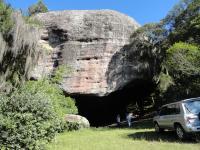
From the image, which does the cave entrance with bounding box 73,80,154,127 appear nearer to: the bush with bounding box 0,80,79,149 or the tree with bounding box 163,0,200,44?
the tree with bounding box 163,0,200,44

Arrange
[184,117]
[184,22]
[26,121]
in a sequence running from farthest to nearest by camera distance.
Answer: [184,22], [184,117], [26,121]

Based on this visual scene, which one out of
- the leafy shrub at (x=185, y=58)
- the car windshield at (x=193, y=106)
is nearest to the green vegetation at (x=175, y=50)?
the leafy shrub at (x=185, y=58)

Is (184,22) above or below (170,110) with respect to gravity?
above

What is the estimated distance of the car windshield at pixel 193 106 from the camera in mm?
15811

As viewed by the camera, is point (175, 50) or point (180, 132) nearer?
point (180, 132)

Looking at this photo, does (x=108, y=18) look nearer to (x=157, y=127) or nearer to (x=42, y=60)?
(x=42, y=60)

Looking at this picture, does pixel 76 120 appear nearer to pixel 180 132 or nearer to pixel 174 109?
pixel 174 109

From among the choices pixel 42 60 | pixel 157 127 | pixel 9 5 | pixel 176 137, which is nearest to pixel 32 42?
pixel 9 5

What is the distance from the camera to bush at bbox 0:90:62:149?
1194 cm

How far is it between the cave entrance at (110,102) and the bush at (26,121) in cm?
1819

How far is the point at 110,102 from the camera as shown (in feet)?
118

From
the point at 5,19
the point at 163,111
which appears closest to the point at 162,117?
the point at 163,111

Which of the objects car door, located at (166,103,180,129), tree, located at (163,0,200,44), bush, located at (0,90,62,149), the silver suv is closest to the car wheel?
the silver suv

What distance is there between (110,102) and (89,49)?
20.7 feet
